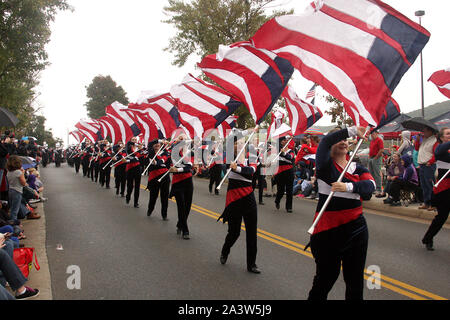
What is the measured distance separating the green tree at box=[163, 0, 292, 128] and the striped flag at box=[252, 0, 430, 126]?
21743 millimetres

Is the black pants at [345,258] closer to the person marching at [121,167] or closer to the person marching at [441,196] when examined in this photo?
the person marching at [441,196]

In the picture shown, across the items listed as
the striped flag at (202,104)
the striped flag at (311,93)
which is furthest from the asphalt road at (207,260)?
the striped flag at (311,93)

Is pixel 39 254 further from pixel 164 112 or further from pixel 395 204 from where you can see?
pixel 395 204

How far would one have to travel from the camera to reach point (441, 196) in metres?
6.14

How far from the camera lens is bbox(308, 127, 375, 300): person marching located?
342cm

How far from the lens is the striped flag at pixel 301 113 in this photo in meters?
9.02

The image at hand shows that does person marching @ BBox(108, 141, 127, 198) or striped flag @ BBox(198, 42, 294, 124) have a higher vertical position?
striped flag @ BBox(198, 42, 294, 124)

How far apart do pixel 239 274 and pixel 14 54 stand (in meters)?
17.3

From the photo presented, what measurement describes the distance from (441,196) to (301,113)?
385 centimetres

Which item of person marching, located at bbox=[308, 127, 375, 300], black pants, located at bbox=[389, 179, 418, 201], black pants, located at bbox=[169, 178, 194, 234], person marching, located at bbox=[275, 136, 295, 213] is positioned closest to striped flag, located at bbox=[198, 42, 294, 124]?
black pants, located at bbox=[169, 178, 194, 234]

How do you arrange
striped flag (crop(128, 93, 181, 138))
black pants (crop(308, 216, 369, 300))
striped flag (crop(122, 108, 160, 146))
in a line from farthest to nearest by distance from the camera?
striped flag (crop(122, 108, 160, 146)) < striped flag (crop(128, 93, 181, 138)) < black pants (crop(308, 216, 369, 300))

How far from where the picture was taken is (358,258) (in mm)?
3416

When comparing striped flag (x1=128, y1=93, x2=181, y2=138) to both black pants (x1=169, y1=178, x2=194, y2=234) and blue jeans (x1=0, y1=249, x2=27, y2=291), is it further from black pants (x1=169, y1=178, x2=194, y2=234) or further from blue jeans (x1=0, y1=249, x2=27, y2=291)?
blue jeans (x1=0, y1=249, x2=27, y2=291)
